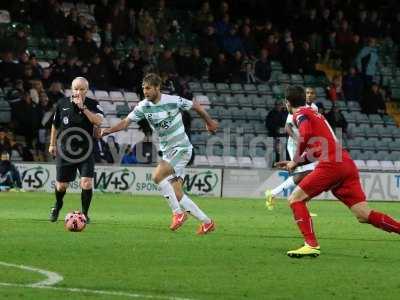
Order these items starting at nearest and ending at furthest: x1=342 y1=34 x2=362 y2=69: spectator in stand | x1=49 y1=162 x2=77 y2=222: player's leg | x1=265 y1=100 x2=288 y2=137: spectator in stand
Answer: x1=49 y1=162 x2=77 y2=222: player's leg, x1=265 y1=100 x2=288 y2=137: spectator in stand, x1=342 y1=34 x2=362 y2=69: spectator in stand

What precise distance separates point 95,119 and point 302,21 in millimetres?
17825

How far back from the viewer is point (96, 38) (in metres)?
28.0

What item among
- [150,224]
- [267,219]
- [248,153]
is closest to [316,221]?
[267,219]

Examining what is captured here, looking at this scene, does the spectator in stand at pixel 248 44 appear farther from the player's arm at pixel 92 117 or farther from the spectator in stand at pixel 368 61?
the player's arm at pixel 92 117

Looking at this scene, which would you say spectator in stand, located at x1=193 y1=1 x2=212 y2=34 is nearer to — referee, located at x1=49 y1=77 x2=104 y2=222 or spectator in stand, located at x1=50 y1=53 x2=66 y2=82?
spectator in stand, located at x1=50 y1=53 x2=66 y2=82

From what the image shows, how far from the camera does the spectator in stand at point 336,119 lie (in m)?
28.2

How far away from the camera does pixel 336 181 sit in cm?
1152

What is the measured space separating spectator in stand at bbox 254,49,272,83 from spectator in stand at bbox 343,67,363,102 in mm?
2456

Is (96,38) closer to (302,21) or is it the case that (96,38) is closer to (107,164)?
(107,164)

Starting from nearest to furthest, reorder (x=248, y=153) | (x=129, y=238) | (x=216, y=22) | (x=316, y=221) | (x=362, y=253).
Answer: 1. (x=362, y=253)
2. (x=129, y=238)
3. (x=316, y=221)
4. (x=248, y=153)
5. (x=216, y=22)

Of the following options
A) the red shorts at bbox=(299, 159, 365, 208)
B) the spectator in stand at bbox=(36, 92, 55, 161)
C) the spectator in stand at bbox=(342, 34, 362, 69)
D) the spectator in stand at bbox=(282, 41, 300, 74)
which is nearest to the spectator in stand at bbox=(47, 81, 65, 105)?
the spectator in stand at bbox=(36, 92, 55, 161)

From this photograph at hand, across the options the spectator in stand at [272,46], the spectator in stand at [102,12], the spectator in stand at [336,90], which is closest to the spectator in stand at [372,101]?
the spectator in stand at [336,90]

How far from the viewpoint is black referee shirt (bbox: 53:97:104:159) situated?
15.3 metres

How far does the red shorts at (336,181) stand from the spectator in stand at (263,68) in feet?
58.9
